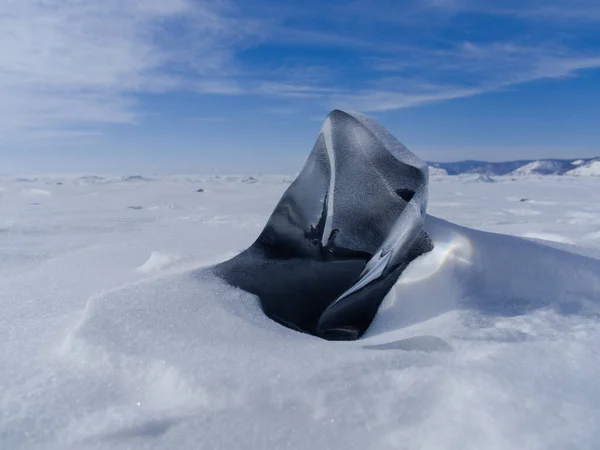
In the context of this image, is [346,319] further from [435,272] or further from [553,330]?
[553,330]

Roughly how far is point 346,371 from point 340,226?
977 mm

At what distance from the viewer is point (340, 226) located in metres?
2.19

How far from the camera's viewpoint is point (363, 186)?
2213 millimetres

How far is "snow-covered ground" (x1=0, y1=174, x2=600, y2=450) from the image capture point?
109cm

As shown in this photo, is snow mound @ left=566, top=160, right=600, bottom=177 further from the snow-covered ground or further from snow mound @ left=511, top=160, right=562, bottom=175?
the snow-covered ground

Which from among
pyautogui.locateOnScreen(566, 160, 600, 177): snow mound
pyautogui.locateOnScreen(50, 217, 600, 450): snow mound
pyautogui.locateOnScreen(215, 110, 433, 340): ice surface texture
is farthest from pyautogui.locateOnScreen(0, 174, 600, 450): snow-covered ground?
pyautogui.locateOnScreen(566, 160, 600, 177): snow mound

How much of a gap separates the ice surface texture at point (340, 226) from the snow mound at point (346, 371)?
0.16 m

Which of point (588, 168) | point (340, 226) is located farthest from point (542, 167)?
point (340, 226)

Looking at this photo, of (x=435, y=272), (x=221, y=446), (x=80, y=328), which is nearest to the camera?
(x=221, y=446)

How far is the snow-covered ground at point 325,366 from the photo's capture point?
109 cm

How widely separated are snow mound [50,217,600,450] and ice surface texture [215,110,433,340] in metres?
0.16

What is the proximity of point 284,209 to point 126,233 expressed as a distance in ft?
11.2

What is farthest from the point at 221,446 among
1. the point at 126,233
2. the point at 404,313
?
the point at 126,233

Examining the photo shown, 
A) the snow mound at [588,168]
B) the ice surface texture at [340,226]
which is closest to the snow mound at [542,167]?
the snow mound at [588,168]
